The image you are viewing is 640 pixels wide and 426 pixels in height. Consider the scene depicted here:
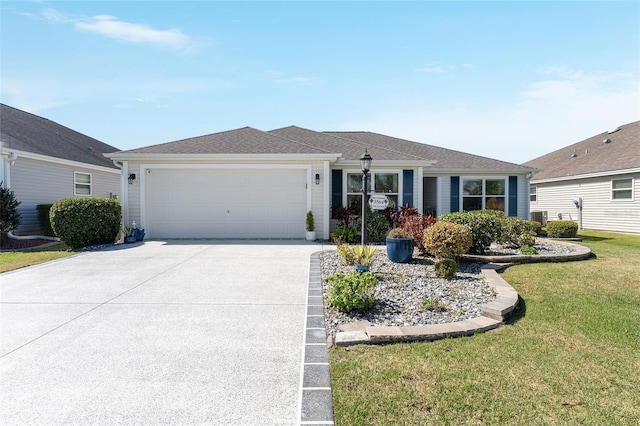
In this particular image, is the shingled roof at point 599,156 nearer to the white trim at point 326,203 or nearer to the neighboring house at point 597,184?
the neighboring house at point 597,184

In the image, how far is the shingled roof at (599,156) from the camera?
48.5 feet

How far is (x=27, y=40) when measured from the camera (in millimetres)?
9461

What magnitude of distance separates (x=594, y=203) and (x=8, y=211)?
77.8ft

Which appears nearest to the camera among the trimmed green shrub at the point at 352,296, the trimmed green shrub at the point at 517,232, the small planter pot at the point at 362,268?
the trimmed green shrub at the point at 352,296

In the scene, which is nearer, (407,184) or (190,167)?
(190,167)

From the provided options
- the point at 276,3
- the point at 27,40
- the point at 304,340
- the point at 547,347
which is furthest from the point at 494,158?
the point at 27,40

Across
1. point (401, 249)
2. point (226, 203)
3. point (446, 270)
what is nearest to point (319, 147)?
point (226, 203)

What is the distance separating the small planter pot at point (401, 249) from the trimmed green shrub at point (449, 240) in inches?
19.5

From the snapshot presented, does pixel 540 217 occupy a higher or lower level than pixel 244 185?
lower

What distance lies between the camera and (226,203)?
11.4m

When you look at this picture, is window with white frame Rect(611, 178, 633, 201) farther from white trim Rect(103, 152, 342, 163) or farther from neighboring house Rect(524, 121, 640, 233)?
white trim Rect(103, 152, 342, 163)

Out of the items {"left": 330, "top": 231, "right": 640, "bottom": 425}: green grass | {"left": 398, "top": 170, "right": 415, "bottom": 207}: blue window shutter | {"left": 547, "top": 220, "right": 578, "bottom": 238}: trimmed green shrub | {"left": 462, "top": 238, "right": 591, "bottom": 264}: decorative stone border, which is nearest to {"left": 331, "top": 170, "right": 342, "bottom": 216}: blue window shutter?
{"left": 398, "top": 170, "right": 415, "bottom": 207}: blue window shutter

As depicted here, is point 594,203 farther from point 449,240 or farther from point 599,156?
point 449,240

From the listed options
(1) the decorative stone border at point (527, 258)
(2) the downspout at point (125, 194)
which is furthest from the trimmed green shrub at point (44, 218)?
(1) the decorative stone border at point (527, 258)
